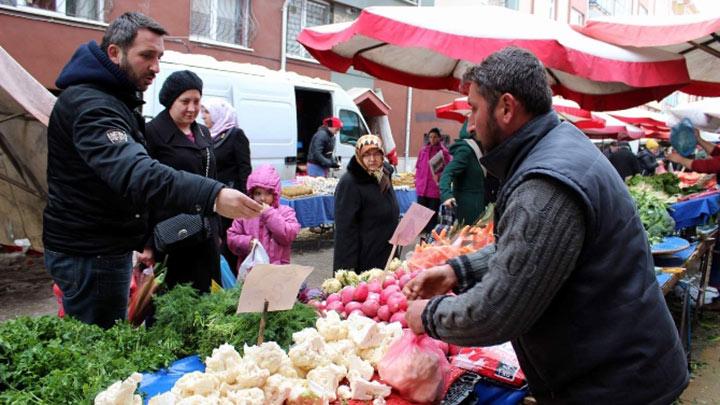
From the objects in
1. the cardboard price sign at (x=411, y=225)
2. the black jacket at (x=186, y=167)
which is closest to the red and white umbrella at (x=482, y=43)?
the cardboard price sign at (x=411, y=225)

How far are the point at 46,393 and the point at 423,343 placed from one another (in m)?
1.23

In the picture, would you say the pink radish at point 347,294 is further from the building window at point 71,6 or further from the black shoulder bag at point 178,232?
the building window at point 71,6

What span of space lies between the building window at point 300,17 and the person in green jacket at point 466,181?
990 cm

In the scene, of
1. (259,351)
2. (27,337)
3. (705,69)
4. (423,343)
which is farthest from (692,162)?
(27,337)

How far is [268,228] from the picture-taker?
405 cm

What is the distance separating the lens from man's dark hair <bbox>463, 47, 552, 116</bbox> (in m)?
1.51

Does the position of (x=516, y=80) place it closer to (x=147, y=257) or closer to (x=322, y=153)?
(x=147, y=257)

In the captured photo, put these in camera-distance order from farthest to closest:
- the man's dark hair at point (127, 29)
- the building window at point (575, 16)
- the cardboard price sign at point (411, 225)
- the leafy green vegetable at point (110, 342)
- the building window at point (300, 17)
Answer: the building window at point (575, 16)
the building window at point (300, 17)
the cardboard price sign at point (411, 225)
the man's dark hair at point (127, 29)
the leafy green vegetable at point (110, 342)

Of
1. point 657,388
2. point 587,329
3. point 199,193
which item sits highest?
point 199,193

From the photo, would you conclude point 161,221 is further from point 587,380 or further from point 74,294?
point 587,380

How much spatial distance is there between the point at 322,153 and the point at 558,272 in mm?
8852

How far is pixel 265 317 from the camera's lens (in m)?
2.05

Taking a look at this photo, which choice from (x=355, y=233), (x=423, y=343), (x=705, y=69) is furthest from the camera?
(x=705, y=69)

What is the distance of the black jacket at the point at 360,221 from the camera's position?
4102mm
